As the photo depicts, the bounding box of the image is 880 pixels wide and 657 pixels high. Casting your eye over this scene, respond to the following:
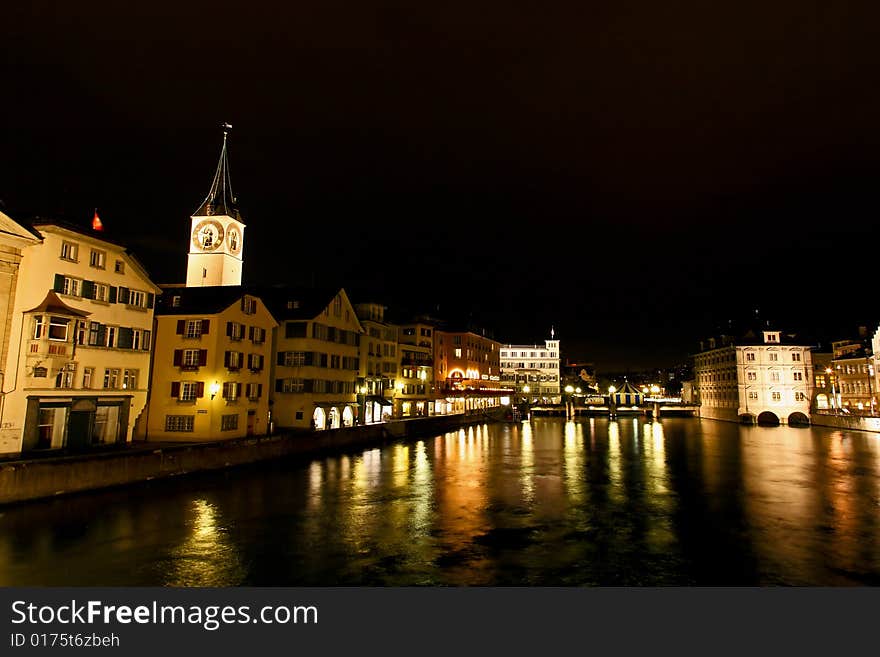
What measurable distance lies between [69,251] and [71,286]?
6.81ft

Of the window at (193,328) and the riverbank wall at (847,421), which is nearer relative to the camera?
the window at (193,328)

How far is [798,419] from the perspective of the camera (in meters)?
103

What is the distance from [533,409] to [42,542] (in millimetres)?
123243

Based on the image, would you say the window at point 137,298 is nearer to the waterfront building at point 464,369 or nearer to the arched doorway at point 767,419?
the waterfront building at point 464,369

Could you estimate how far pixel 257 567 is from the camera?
19.2 m

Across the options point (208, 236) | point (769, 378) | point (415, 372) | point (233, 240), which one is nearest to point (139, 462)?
point (415, 372)

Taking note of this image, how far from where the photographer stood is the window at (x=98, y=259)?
34156 millimetres

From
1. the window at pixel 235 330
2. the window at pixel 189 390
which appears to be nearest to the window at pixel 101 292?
the window at pixel 189 390

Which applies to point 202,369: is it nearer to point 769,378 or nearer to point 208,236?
point 208,236

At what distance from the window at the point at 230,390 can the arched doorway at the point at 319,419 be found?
9.77 meters

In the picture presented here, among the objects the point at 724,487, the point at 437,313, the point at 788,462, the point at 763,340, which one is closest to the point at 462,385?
the point at 437,313

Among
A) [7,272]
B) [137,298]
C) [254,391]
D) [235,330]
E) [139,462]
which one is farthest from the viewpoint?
[254,391]

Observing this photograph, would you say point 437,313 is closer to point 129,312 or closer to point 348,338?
point 348,338

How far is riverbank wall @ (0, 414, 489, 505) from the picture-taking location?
1040 inches
